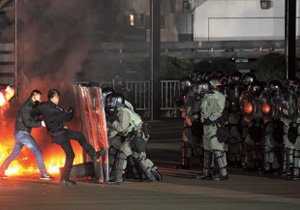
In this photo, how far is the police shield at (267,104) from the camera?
1575cm

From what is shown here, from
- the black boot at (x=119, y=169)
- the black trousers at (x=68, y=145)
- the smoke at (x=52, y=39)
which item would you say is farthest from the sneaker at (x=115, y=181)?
the smoke at (x=52, y=39)

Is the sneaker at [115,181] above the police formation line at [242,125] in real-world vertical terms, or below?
below

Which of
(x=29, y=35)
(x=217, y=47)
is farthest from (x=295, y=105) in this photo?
(x=217, y=47)

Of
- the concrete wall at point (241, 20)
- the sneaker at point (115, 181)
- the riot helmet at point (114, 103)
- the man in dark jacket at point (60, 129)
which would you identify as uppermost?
the concrete wall at point (241, 20)

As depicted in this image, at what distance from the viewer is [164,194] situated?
13594 mm

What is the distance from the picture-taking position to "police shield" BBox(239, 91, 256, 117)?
16172 millimetres

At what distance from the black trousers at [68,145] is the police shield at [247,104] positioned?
10.5 ft

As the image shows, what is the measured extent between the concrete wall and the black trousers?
1177 inches

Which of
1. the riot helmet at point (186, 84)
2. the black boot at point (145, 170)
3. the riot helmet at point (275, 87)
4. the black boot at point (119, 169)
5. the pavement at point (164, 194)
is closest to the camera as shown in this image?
the pavement at point (164, 194)

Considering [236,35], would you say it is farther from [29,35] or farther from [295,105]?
[295,105]

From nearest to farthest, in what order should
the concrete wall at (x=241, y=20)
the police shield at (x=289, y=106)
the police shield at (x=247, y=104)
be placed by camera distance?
1. the police shield at (x=289, y=106)
2. the police shield at (x=247, y=104)
3. the concrete wall at (x=241, y=20)

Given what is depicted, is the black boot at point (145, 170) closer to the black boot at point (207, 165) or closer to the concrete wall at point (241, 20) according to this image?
the black boot at point (207, 165)

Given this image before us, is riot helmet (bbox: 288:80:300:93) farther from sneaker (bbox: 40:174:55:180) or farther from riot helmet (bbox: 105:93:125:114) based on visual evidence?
sneaker (bbox: 40:174:55:180)

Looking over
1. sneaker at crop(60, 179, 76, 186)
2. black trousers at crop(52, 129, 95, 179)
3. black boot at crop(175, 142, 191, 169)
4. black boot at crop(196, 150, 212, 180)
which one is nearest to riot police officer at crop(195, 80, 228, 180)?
black boot at crop(196, 150, 212, 180)
